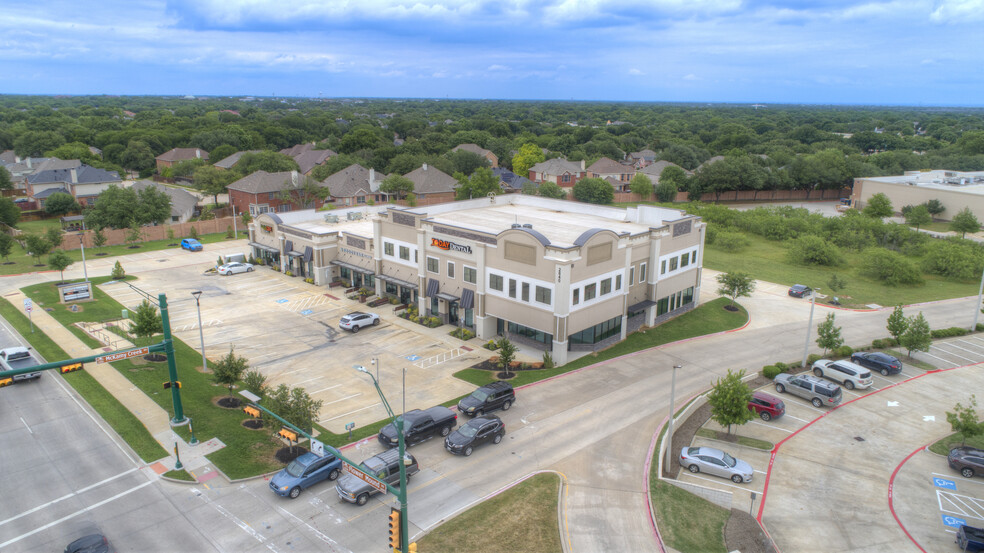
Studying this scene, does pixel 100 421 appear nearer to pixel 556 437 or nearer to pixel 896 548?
pixel 556 437

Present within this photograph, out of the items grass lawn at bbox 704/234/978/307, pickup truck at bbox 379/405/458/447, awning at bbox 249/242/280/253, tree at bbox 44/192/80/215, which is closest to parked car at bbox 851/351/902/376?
grass lawn at bbox 704/234/978/307

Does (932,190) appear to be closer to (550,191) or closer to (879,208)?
(879,208)

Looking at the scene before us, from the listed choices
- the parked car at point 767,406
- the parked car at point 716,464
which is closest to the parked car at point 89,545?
the parked car at point 716,464

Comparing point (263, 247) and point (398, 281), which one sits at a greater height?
point (263, 247)

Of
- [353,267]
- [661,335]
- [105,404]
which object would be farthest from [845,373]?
[105,404]

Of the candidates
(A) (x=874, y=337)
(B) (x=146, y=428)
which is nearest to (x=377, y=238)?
(B) (x=146, y=428)

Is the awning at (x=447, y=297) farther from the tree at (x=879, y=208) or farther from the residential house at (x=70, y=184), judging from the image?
the tree at (x=879, y=208)

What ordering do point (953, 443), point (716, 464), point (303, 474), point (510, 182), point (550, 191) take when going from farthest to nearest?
point (510, 182) → point (550, 191) → point (953, 443) → point (716, 464) → point (303, 474)
